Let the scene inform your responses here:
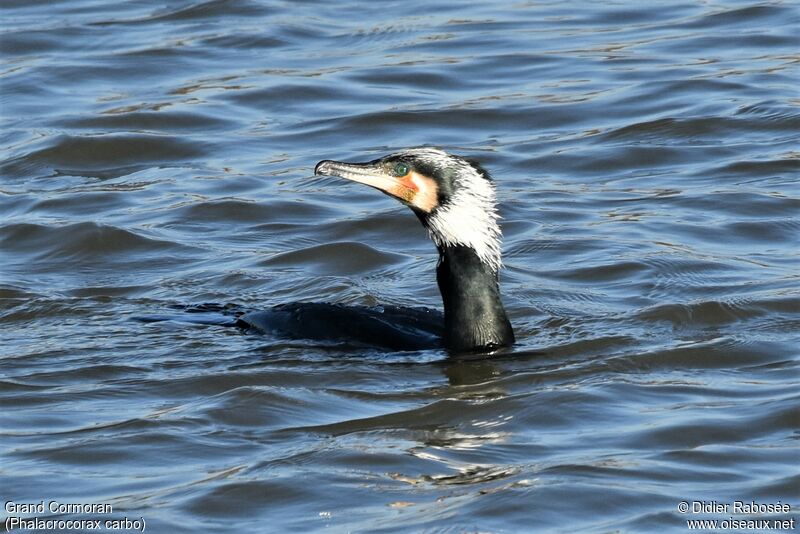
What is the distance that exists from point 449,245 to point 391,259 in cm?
267

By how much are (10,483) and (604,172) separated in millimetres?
7021

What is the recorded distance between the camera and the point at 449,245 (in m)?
8.61

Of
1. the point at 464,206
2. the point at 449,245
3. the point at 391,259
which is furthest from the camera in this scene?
the point at 391,259

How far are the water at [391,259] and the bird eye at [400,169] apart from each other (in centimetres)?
100

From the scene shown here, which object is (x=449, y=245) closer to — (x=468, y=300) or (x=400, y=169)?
(x=468, y=300)

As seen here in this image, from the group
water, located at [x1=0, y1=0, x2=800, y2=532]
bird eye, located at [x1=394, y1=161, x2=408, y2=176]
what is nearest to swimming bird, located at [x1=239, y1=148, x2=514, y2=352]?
bird eye, located at [x1=394, y1=161, x2=408, y2=176]

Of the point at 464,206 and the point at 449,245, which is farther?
the point at 449,245

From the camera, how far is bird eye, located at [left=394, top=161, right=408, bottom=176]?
28.0 ft

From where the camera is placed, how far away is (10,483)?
7.07 metres

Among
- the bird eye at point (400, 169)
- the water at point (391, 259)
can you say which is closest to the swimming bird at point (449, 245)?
the bird eye at point (400, 169)

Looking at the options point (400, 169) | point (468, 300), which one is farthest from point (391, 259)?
point (400, 169)

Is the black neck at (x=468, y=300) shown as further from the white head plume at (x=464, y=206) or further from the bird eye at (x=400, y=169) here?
the bird eye at (x=400, y=169)

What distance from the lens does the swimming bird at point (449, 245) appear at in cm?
850

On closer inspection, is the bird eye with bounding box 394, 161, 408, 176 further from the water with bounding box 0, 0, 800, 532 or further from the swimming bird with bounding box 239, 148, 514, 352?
the water with bounding box 0, 0, 800, 532
